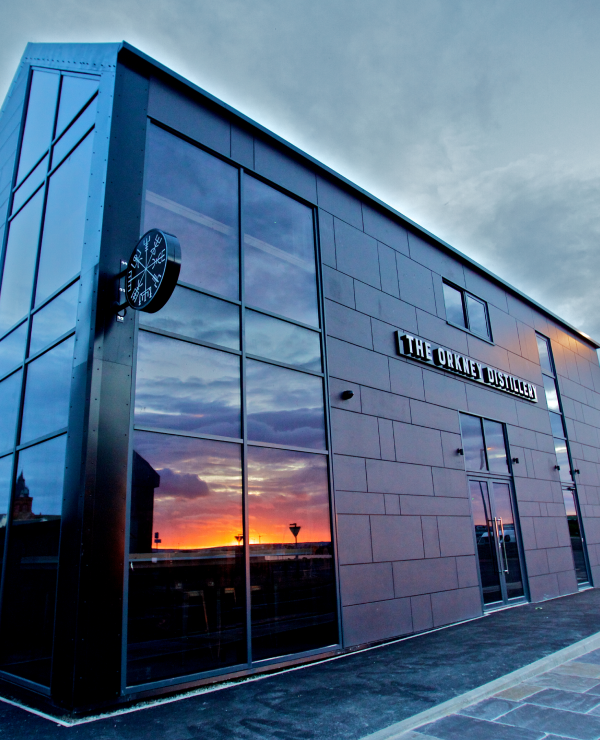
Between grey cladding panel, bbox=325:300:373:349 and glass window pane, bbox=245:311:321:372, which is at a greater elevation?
grey cladding panel, bbox=325:300:373:349

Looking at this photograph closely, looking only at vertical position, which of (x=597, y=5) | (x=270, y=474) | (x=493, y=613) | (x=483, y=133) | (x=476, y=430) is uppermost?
(x=483, y=133)

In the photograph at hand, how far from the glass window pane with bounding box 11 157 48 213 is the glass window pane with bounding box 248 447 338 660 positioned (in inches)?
207

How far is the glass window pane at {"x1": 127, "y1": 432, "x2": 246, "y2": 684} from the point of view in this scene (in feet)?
16.3

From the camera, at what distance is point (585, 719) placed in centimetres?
395

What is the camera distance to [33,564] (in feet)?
18.0

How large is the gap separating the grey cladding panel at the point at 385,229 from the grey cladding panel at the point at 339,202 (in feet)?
0.71

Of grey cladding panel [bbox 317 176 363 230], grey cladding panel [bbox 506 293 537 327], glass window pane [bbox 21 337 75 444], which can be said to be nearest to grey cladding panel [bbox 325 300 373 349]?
grey cladding panel [bbox 317 176 363 230]

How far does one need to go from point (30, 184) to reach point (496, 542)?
35.0ft

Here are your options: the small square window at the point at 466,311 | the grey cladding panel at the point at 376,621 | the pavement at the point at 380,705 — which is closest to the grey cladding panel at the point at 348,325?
the small square window at the point at 466,311

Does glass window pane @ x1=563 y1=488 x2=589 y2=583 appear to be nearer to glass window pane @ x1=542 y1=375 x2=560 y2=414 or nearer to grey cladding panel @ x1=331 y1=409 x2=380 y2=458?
glass window pane @ x1=542 y1=375 x2=560 y2=414

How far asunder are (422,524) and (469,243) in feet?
81.3

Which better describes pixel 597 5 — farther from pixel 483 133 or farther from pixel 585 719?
pixel 585 719

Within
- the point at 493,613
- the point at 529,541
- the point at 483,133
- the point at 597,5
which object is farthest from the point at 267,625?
the point at 483,133

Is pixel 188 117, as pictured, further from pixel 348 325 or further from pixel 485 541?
pixel 485 541
